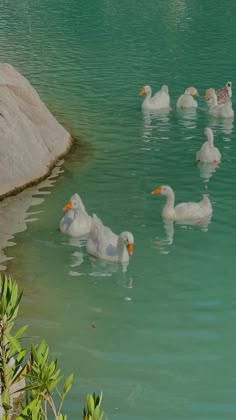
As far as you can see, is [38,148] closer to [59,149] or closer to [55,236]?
[59,149]

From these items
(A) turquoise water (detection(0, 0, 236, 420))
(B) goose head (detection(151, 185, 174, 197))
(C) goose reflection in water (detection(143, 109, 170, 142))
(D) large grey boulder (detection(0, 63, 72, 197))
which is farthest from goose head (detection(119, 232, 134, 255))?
(C) goose reflection in water (detection(143, 109, 170, 142))

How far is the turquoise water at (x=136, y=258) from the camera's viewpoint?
7.77 m

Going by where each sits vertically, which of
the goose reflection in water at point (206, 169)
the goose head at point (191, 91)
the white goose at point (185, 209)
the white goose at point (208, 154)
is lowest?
the goose head at point (191, 91)

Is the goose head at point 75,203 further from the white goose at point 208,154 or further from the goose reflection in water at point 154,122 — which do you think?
the goose reflection in water at point 154,122

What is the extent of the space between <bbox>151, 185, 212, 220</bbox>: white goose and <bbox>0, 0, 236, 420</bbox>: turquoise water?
8.5 inches

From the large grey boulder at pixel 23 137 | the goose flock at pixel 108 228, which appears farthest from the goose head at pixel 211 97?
the large grey boulder at pixel 23 137

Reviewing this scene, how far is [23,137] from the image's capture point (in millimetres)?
→ 14219

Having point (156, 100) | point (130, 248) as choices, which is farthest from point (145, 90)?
point (130, 248)

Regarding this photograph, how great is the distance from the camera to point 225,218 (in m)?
12.0

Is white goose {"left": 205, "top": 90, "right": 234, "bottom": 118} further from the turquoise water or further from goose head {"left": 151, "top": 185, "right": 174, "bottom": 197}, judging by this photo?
goose head {"left": 151, "top": 185, "right": 174, "bottom": 197}

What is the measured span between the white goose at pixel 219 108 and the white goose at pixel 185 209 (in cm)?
636

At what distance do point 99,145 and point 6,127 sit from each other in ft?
7.72

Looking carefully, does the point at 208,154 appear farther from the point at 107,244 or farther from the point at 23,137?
the point at 107,244

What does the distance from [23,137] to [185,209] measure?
11.6ft
